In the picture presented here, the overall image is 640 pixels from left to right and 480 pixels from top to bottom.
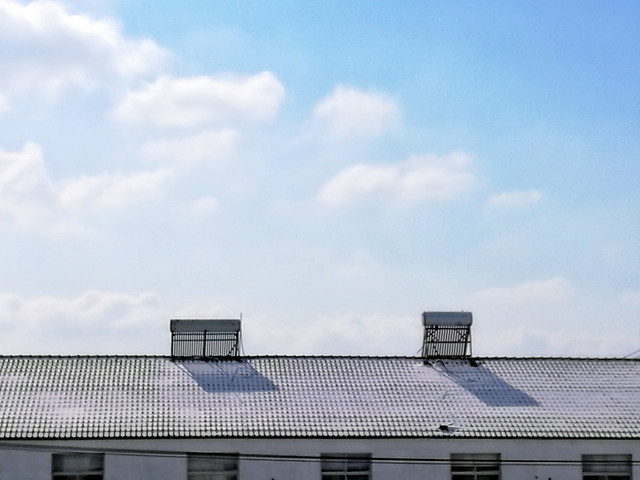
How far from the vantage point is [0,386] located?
41.0 m

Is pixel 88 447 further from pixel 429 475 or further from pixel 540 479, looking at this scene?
pixel 540 479

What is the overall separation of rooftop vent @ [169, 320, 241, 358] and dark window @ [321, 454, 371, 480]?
7.95 m

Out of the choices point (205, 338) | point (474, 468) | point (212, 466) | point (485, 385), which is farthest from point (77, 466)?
point (485, 385)

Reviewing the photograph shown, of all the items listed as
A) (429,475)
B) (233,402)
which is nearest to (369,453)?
(429,475)

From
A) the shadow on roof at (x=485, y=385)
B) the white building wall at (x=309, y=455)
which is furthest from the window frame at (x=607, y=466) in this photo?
the shadow on roof at (x=485, y=385)

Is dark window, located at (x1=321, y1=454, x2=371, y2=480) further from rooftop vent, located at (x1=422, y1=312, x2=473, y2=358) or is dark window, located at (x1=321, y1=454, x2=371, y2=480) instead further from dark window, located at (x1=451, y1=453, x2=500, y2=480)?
rooftop vent, located at (x1=422, y1=312, x2=473, y2=358)

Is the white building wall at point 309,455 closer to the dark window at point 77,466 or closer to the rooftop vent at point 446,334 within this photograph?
the dark window at point 77,466

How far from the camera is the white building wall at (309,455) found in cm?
3772

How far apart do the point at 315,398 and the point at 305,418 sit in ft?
5.38

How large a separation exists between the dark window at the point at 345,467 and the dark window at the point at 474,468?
3.09 meters

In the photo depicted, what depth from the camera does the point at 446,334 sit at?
4750 cm

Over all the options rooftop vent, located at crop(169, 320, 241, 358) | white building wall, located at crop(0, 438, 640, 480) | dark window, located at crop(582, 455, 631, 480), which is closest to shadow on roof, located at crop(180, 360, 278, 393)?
rooftop vent, located at crop(169, 320, 241, 358)

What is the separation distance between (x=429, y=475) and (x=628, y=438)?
24.0 feet

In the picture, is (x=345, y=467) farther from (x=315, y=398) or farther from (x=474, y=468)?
(x=474, y=468)
